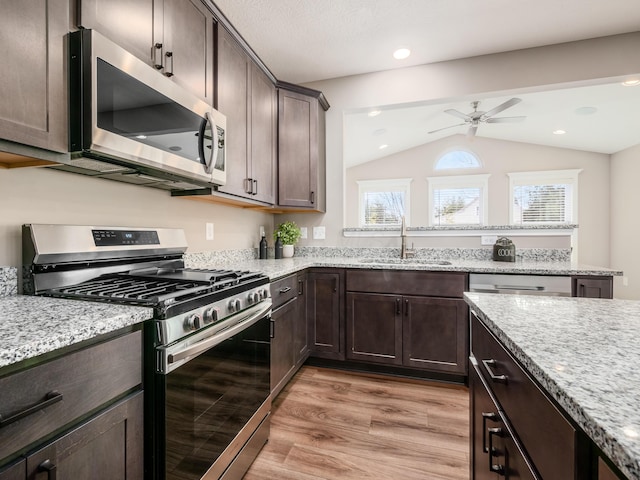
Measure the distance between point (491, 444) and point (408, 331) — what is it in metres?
1.50

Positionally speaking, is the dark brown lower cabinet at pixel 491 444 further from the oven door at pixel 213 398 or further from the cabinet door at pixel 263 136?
the cabinet door at pixel 263 136

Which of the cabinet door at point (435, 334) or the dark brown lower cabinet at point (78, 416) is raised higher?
the dark brown lower cabinet at point (78, 416)

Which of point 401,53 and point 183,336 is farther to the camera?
point 401,53

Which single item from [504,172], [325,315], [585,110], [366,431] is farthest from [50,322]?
[504,172]

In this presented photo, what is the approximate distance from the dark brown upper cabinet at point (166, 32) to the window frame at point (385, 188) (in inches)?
214

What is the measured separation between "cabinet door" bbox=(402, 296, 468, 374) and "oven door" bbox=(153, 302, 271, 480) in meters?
1.14

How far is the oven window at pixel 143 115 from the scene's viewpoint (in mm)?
1114

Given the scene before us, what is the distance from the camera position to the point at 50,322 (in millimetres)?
806

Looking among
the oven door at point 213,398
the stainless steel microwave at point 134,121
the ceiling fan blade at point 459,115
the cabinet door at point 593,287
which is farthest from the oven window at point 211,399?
the ceiling fan blade at point 459,115

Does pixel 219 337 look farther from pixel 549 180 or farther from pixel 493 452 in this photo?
pixel 549 180

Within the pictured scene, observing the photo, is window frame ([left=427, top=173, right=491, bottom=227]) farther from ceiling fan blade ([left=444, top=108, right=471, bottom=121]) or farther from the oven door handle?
the oven door handle

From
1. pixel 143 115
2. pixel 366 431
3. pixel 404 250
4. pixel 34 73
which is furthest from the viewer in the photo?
pixel 404 250

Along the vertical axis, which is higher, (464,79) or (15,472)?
(464,79)

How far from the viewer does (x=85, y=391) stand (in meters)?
0.77
